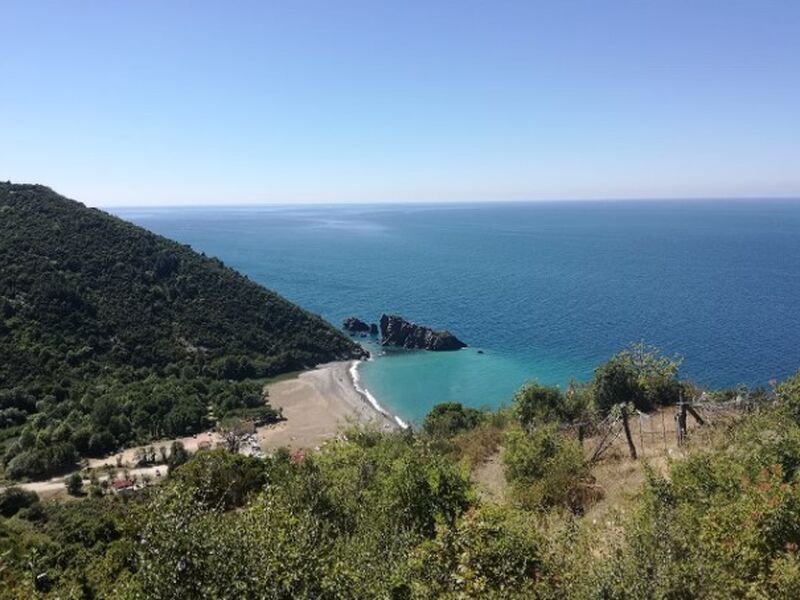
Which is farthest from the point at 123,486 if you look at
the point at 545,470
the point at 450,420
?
the point at 545,470

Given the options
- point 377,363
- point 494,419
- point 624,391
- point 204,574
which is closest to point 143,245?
point 377,363

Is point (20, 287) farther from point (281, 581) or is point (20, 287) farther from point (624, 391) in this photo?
point (281, 581)

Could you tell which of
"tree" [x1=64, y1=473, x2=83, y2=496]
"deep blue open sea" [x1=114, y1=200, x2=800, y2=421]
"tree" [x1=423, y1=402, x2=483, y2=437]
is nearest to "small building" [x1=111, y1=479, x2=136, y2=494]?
"tree" [x1=64, y1=473, x2=83, y2=496]

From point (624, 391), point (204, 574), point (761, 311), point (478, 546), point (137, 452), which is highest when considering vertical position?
point (204, 574)

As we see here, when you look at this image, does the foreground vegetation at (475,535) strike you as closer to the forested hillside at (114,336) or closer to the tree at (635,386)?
the tree at (635,386)

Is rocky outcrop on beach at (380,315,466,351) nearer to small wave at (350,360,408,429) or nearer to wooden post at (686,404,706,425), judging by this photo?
small wave at (350,360,408,429)
